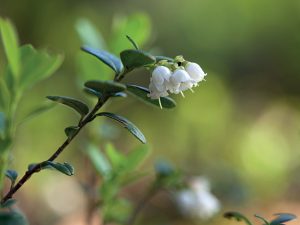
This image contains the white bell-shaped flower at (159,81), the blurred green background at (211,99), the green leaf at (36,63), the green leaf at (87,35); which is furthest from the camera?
the blurred green background at (211,99)

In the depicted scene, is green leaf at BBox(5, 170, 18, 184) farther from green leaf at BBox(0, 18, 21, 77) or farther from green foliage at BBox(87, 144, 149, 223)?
green foliage at BBox(87, 144, 149, 223)

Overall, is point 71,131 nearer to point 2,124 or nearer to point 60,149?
point 60,149

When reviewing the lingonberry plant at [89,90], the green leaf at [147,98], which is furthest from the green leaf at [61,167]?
the green leaf at [147,98]

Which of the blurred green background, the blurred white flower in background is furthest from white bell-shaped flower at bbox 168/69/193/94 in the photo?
the blurred white flower in background

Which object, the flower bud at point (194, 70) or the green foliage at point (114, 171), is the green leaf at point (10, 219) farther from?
the green foliage at point (114, 171)

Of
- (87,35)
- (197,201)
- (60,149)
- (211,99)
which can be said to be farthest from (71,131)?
(211,99)

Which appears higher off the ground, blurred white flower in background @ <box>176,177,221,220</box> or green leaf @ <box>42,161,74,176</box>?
blurred white flower in background @ <box>176,177,221,220</box>

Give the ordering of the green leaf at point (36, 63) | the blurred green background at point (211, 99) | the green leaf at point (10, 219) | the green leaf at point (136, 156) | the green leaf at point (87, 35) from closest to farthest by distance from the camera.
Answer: the green leaf at point (10, 219), the green leaf at point (36, 63), the green leaf at point (136, 156), the green leaf at point (87, 35), the blurred green background at point (211, 99)

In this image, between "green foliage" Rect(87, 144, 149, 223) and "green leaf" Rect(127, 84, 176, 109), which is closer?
"green leaf" Rect(127, 84, 176, 109)

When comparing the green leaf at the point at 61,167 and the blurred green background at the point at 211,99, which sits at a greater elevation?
the blurred green background at the point at 211,99
